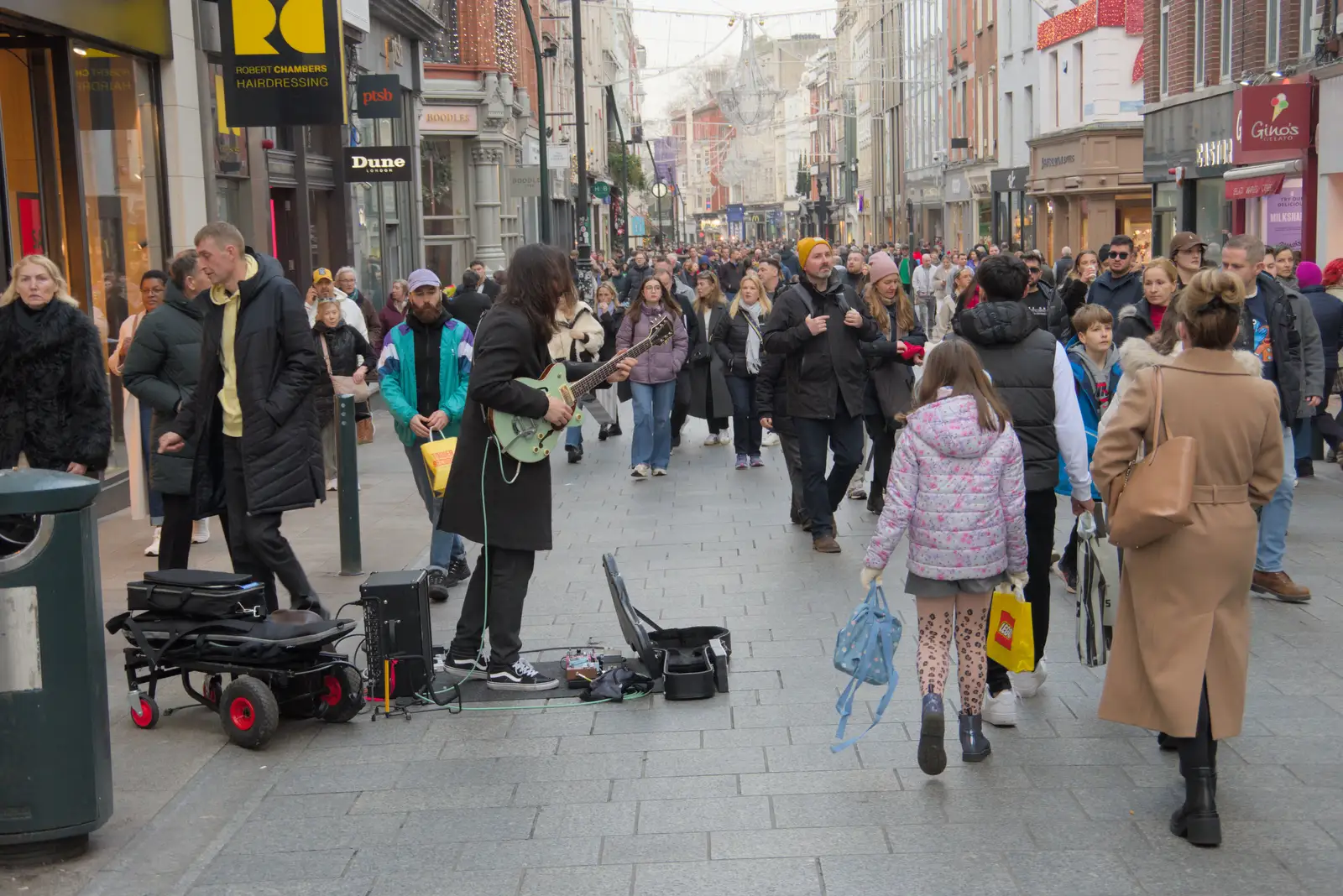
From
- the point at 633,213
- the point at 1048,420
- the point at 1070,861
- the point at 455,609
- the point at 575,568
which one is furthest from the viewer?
the point at 633,213

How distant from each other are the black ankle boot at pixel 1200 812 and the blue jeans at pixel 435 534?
15.7ft

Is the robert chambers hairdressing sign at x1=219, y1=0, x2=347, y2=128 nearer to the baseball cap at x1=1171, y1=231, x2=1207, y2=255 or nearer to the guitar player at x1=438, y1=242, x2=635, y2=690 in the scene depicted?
the baseball cap at x1=1171, y1=231, x2=1207, y2=255

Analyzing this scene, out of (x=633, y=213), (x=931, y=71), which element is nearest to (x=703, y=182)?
(x=633, y=213)

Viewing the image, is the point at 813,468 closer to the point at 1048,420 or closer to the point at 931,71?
the point at 1048,420

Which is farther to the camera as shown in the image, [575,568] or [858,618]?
[575,568]

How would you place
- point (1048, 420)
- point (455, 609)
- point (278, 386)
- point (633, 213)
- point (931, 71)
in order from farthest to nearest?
point (633, 213) → point (931, 71) → point (455, 609) → point (278, 386) → point (1048, 420)

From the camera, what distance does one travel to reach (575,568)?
9711 millimetres

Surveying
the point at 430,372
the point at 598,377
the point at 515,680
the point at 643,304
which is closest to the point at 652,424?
the point at 643,304

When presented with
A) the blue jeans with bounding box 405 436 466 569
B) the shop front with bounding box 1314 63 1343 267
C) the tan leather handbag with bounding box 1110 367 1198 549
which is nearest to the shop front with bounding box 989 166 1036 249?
the shop front with bounding box 1314 63 1343 267

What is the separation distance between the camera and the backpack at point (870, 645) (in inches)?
221

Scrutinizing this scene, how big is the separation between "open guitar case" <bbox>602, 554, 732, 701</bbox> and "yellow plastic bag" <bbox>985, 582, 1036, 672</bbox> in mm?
1349

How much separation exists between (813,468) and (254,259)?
408 cm

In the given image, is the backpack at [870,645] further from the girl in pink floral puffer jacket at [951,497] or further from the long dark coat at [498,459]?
the long dark coat at [498,459]

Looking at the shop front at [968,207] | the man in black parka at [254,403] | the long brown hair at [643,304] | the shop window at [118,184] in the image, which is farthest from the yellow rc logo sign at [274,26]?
the shop front at [968,207]
